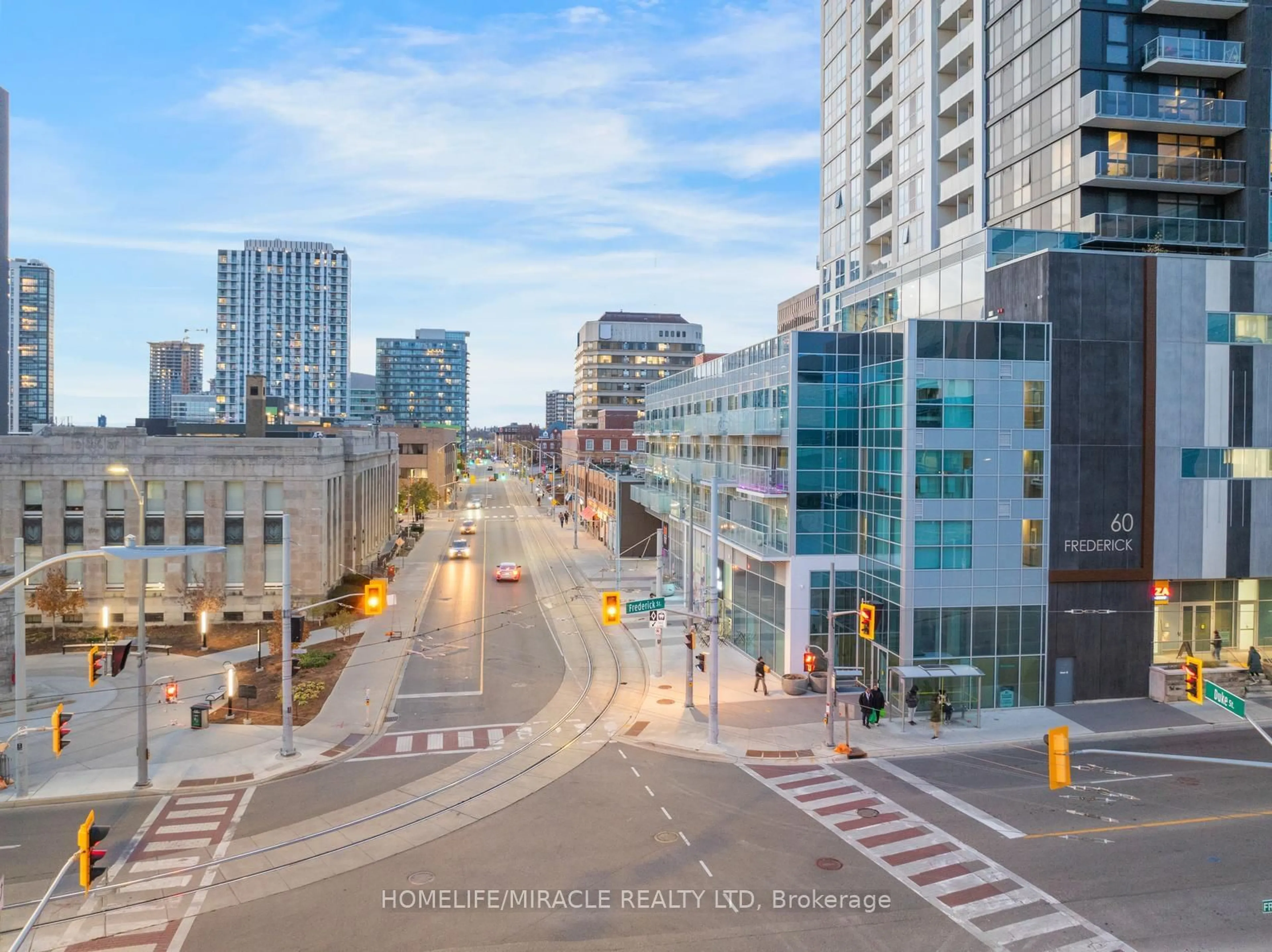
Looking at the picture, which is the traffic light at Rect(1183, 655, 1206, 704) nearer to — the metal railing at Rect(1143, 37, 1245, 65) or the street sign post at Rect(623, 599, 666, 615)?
the street sign post at Rect(623, 599, 666, 615)

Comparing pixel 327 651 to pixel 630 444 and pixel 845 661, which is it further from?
pixel 630 444

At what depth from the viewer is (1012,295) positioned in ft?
116

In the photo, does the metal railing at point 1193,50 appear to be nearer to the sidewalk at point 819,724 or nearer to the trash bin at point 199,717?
the sidewalk at point 819,724

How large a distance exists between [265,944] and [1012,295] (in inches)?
1344

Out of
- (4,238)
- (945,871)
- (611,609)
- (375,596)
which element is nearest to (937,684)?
(611,609)

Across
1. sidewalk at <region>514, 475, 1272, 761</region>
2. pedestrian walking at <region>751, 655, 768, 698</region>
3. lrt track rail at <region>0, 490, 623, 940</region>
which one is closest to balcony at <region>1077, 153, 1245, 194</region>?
sidewalk at <region>514, 475, 1272, 761</region>

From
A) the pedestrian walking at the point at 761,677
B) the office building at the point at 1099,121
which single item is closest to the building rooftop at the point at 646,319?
the office building at the point at 1099,121

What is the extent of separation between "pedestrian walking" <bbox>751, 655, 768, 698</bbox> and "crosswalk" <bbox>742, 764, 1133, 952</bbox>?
948cm

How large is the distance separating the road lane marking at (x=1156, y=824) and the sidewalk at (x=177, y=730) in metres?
20.7

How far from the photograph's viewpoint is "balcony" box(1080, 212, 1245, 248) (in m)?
41.5

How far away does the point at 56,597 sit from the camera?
4284 cm

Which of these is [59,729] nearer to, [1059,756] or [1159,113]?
[1059,756]

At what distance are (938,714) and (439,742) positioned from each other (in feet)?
56.6

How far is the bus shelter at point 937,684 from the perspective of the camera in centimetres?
3105
